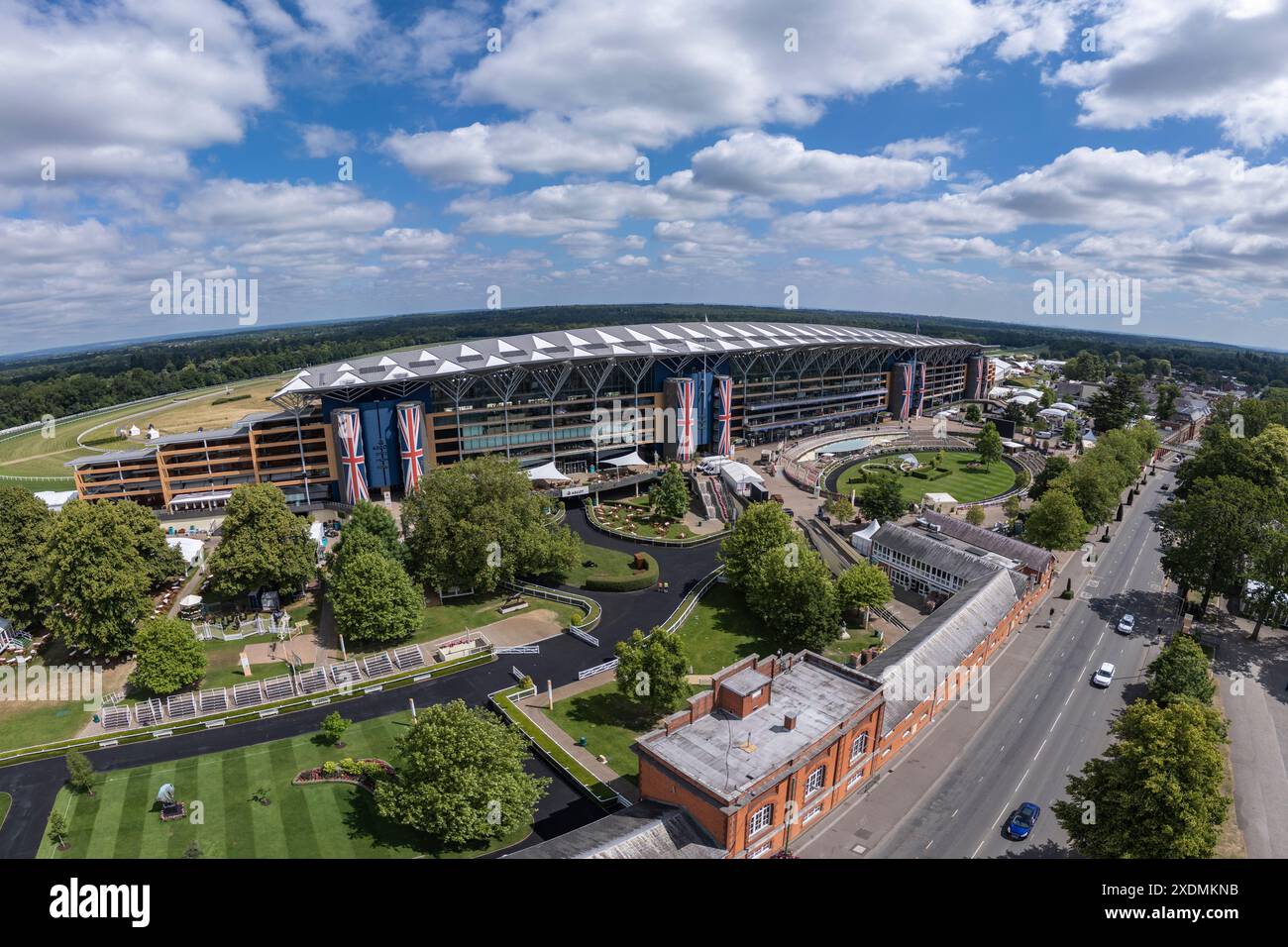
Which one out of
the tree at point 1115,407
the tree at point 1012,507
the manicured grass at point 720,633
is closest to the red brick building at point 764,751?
the manicured grass at point 720,633

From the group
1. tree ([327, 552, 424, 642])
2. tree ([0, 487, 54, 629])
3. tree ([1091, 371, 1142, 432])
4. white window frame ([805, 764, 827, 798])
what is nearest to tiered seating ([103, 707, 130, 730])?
tree ([0, 487, 54, 629])

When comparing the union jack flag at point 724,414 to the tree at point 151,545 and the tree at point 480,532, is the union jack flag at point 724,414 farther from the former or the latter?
the tree at point 151,545

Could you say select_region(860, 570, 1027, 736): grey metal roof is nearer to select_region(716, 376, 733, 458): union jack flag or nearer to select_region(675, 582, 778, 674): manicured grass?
select_region(675, 582, 778, 674): manicured grass

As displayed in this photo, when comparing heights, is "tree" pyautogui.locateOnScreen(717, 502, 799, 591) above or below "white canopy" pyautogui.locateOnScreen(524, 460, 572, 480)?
below

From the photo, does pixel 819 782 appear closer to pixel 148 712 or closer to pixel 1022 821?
pixel 1022 821
